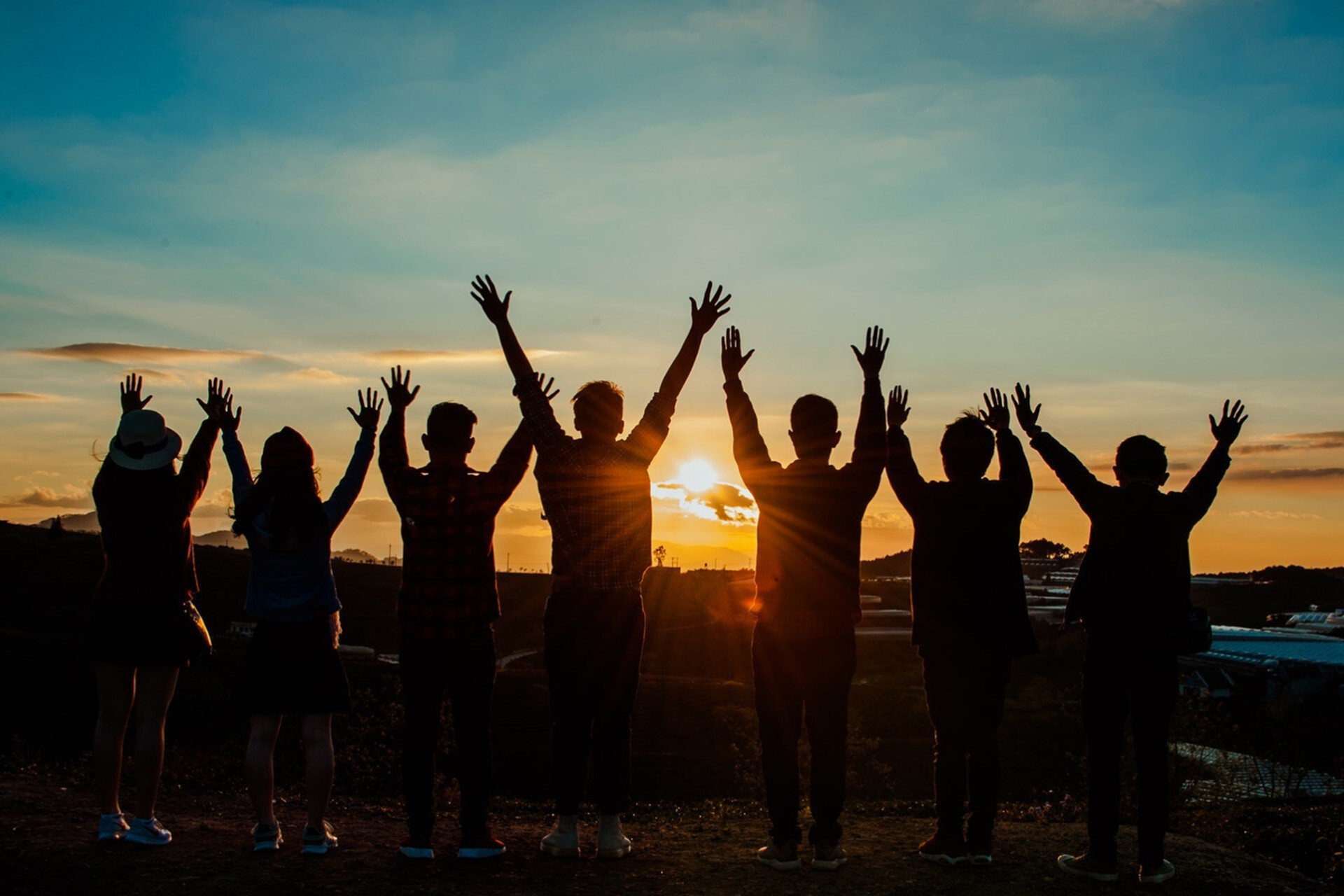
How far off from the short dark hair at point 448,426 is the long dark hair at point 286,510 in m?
0.67

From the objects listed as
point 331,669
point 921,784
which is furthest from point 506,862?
point 921,784

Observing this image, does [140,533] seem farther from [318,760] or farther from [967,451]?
[967,451]

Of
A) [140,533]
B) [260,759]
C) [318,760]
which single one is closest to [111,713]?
[260,759]

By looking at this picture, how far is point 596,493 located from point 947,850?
2.64 m

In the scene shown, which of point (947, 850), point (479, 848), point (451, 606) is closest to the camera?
point (451, 606)

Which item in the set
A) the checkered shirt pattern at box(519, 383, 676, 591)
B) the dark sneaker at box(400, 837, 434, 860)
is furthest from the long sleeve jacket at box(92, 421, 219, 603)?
the checkered shirt pattern at box(519, 383, 676, 591)

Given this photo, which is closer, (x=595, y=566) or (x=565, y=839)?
(x=595, y=566)

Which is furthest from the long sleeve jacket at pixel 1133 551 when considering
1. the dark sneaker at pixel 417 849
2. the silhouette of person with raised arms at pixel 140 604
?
the silhouette of person with raised arms at pixel 140 604

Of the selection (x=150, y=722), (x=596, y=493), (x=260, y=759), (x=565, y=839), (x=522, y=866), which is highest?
(x=596, y=493)

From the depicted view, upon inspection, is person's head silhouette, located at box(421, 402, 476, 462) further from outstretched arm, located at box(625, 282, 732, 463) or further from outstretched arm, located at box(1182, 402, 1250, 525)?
outstretched arm, located at box(1182, 402, 1250, 525)

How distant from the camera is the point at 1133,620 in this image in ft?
17.2

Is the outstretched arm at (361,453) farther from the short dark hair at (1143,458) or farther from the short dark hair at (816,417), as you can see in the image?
the short dark hair at (1143,458)

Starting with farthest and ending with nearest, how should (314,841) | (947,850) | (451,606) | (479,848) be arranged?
1. (947,850)
2. (314,841)
3. (479,848)
4. (451,606)

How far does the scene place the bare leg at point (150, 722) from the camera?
5.27 metres
